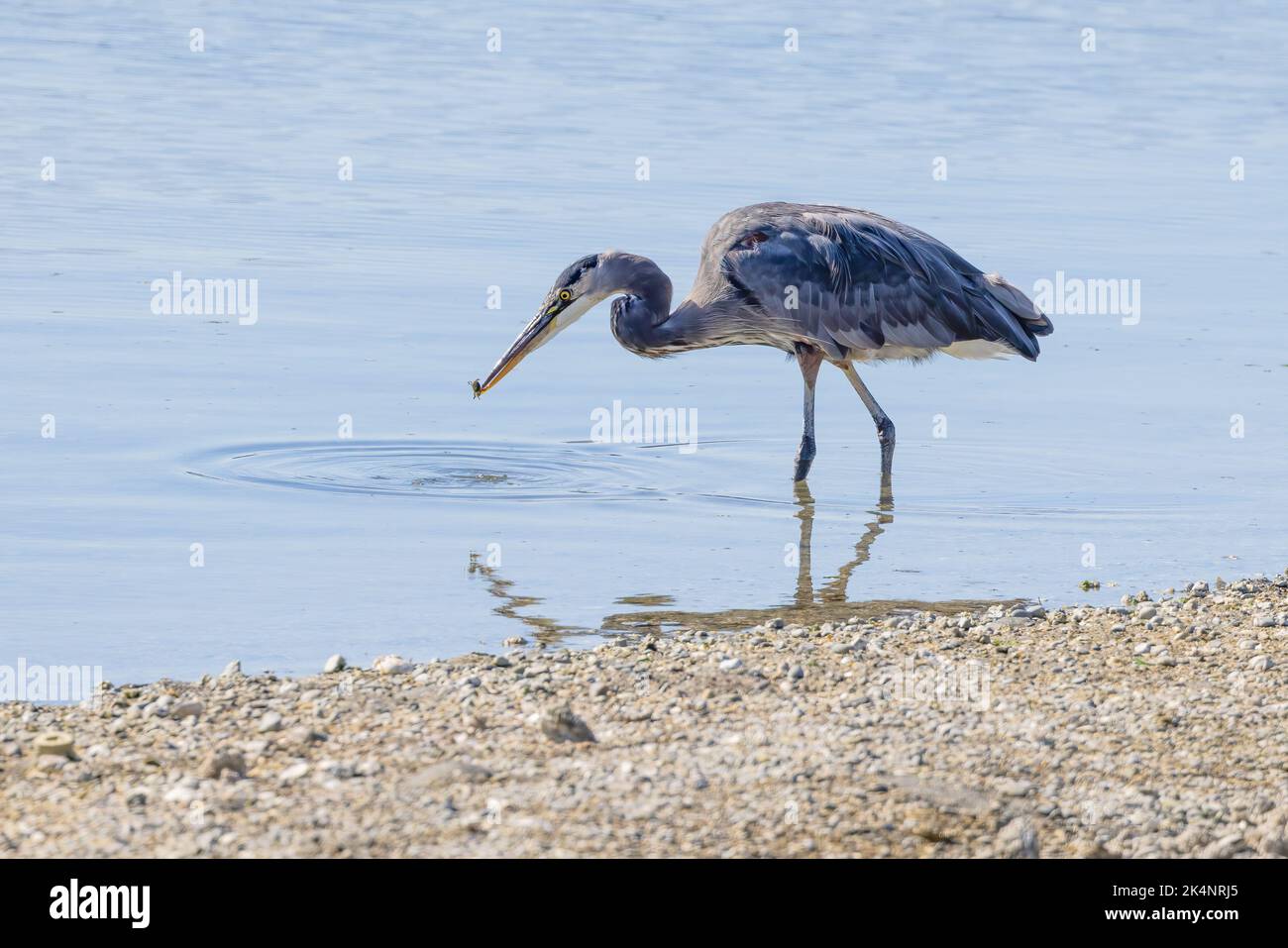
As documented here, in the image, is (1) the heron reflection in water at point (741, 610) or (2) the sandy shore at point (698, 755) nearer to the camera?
(2) the sandy shore at point (698, 755)

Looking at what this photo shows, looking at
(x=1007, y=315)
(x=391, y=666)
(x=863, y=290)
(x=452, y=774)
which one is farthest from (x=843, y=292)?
(x=452, y=774)

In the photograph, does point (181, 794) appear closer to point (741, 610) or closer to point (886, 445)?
point (741, 610)

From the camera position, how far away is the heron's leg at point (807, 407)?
11.9 meters

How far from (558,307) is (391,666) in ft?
15.9

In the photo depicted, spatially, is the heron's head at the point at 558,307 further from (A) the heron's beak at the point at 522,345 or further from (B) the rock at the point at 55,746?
(B) the rock at the point at 55,746

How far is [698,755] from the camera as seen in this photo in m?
6.17

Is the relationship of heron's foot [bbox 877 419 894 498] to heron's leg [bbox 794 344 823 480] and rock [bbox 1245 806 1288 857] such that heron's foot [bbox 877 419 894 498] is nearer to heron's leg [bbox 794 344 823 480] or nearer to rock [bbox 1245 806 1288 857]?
heron's leg [bbox 794 344 823 480]

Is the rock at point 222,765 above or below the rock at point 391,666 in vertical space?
below

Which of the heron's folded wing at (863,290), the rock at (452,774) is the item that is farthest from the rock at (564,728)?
the heron's folded wing at (863,290)

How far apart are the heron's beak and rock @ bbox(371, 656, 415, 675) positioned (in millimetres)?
4419

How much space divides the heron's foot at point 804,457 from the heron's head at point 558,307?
1.60 m
